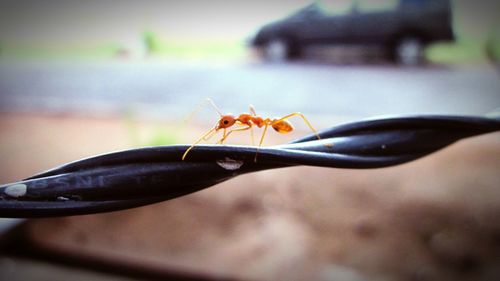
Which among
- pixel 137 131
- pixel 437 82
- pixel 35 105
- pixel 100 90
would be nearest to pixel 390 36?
pixel 437 82

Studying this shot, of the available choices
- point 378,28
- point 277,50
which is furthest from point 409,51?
point 277,50

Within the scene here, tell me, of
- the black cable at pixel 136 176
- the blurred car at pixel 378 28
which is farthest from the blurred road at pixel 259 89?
the black cable at pixel 136 176

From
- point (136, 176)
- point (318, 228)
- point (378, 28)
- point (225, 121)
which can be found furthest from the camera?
point (378, 28)

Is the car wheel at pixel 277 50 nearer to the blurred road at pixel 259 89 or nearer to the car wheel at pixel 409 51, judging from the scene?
the blurred road at pixel 259 89

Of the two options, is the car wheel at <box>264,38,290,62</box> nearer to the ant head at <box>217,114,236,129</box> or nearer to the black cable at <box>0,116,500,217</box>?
the ant head at <box>217,114,236,129</box>

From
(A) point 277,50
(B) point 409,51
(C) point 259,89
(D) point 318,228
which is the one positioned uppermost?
(A) point 277,50

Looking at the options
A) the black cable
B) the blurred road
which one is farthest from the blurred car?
the black cable

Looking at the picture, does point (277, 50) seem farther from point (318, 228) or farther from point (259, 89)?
point (318, 228)
